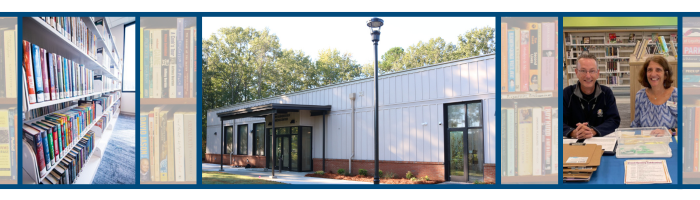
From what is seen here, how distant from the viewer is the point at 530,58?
17.6ft

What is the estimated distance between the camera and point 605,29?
25.1 ft

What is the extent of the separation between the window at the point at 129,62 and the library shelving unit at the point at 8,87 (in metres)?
1.17

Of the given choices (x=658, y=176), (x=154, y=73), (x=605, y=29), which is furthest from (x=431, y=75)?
(x=154, y=73)

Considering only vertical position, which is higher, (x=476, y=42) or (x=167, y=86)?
(x=476, y=42)

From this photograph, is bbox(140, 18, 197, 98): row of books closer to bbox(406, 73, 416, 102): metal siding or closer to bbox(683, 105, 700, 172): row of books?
bbox(683, 105, 700, 172): row of books

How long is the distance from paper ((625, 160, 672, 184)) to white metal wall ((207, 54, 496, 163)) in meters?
3.93

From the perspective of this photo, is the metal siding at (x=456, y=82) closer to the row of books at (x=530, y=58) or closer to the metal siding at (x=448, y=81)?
the metal siding at (x=448, y=81)

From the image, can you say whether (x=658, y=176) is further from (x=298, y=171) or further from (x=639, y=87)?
(x=298, y=171)

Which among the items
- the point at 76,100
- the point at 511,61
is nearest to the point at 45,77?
the point at 76,100

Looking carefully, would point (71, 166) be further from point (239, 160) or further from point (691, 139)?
point (239, 160)

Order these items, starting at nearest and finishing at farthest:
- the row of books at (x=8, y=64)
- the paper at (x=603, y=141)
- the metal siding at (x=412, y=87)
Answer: the row of books at (x=8, y=64)
the paper at (x=603, y=141)
the metal siding at (x=412, y=87)

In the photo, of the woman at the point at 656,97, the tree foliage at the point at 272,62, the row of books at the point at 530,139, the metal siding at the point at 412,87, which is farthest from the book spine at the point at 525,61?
the tree foliage at the point at 272,62

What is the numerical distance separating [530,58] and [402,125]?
6252 mm

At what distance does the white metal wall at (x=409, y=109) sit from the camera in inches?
384
